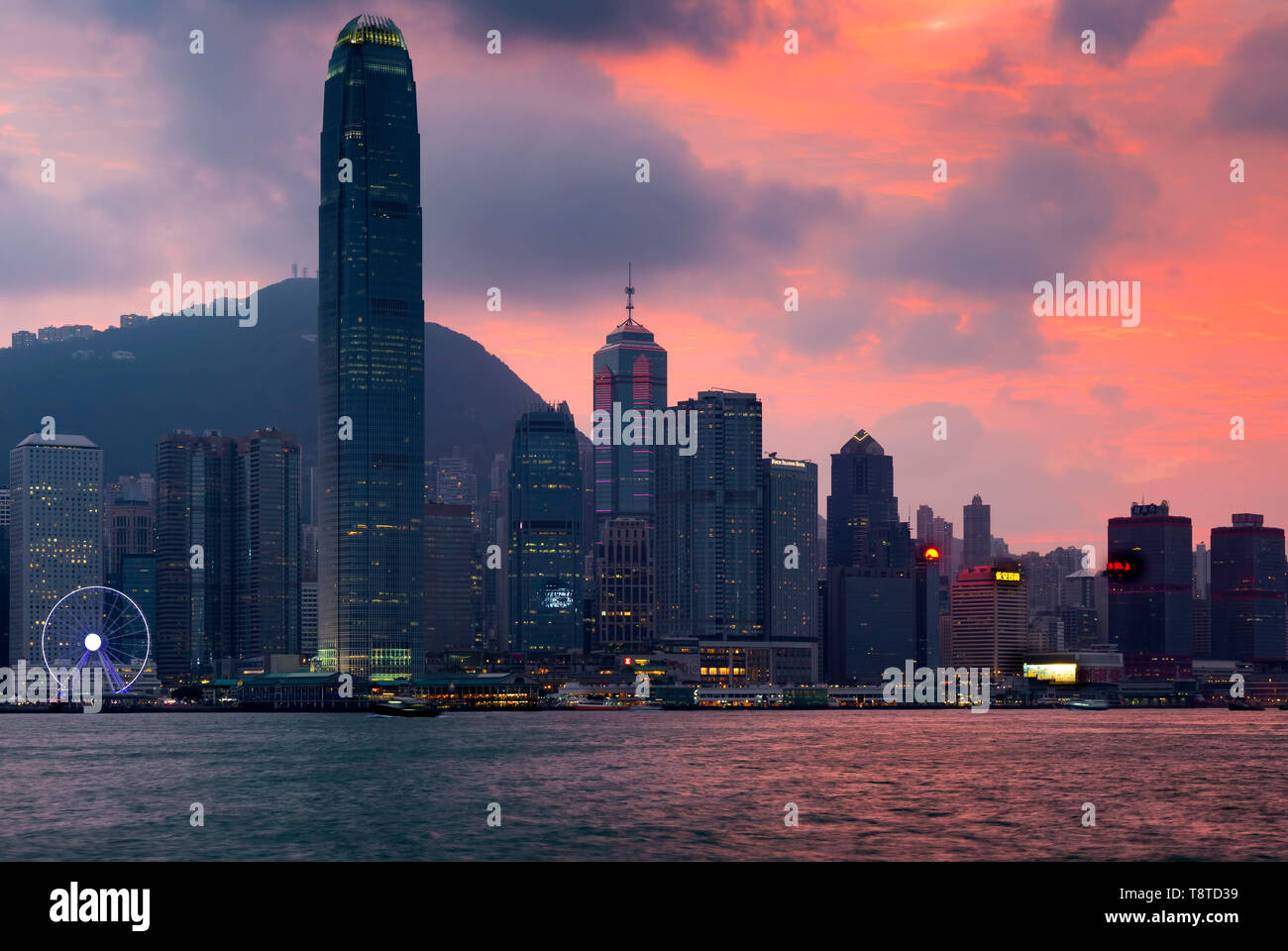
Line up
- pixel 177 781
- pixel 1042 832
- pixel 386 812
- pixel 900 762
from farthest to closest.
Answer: pixel 900 762 < pixel 177 781 < pixel 386 812 < pixel 1042 832

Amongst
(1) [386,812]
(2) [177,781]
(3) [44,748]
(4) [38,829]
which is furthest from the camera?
(3) [44,748]
